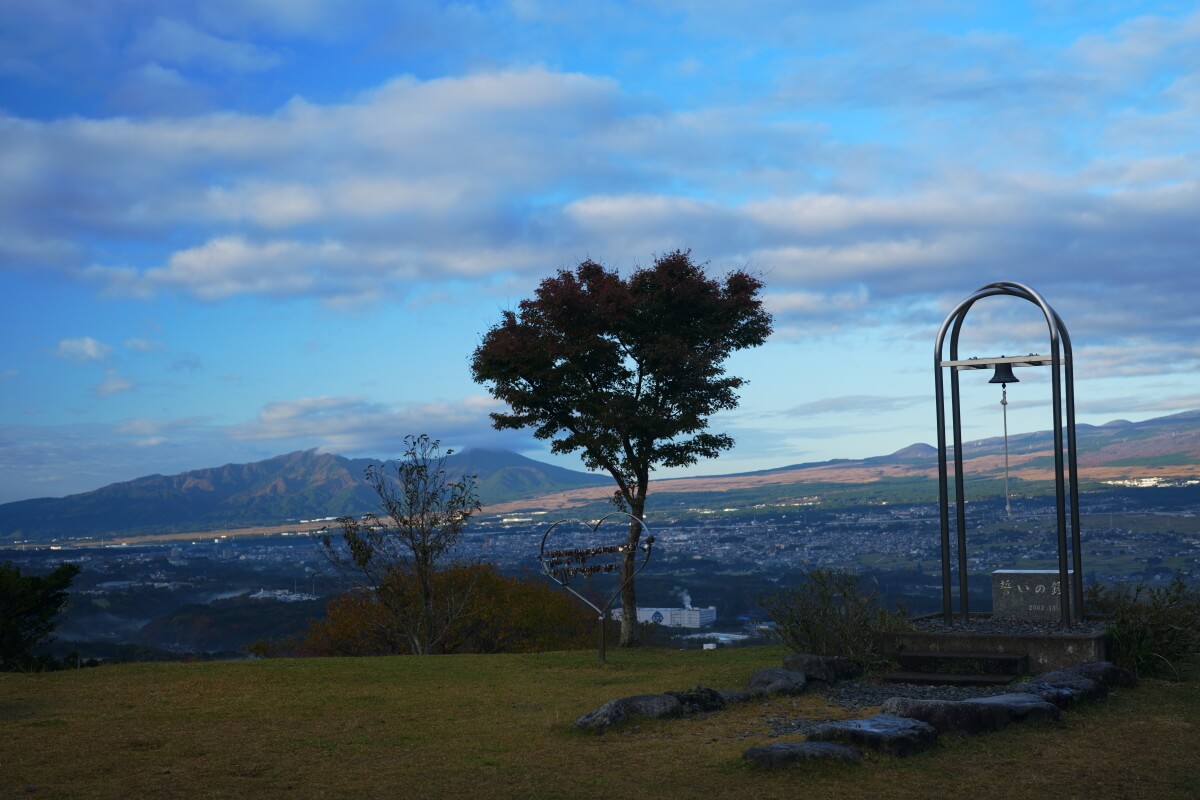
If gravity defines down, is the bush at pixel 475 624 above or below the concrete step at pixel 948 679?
below

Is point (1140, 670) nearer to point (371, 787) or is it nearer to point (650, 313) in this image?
point (371, 787)

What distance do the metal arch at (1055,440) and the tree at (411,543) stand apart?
10571mm

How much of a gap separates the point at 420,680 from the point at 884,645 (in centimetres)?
561

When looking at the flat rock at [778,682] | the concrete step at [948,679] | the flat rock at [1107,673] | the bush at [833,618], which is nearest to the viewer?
the flat rock at [1107,673]

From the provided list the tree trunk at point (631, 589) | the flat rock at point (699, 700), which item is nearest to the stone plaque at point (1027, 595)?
the flat rock at point (699, 700)

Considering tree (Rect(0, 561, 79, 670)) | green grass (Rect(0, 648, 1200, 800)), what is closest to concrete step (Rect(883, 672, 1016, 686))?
green grass (Rect(0, 648, 1200, 800))

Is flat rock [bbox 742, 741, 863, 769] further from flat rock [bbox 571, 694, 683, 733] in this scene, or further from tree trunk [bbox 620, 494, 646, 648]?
tree trunk [bbox 620, 494, 646, 648]

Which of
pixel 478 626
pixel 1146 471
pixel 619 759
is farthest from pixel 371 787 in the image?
pixel 1146 471

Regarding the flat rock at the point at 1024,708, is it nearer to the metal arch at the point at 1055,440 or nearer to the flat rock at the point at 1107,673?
the flat rock at the point at 1107,673

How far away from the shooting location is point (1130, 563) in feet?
169

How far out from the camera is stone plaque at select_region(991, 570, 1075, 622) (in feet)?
43.6

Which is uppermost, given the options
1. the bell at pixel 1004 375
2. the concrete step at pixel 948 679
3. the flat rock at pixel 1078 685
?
the bell at pixel 1004 375

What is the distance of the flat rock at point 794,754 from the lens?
7672mm

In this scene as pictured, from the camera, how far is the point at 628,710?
32.0 ft
